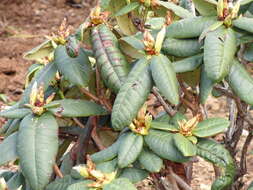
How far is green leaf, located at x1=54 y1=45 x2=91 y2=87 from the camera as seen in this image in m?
1.62

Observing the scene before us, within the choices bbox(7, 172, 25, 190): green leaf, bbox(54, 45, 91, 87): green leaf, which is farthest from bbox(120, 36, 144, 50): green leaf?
bbox(7, 172, 25, 190): green leaf

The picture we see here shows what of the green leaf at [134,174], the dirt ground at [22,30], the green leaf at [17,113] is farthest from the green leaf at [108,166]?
the dirt ground at [22,30]

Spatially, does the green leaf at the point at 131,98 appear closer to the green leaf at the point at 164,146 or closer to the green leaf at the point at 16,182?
the green leaf at the point at 164,146

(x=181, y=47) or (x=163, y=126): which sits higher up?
(x=181, y=47)

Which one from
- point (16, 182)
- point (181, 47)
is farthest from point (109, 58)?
point (16, 182)

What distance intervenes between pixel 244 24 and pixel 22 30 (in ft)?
11.6

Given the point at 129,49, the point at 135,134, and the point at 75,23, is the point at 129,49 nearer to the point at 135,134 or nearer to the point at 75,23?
the point at 135,134

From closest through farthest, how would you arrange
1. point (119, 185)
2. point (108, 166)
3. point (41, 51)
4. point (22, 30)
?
point (119, 185), point (108, 166), point (41, 51), point (22, 30)

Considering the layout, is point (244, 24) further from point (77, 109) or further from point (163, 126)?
point (77, 109)

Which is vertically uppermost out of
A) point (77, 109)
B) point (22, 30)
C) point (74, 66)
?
point (74, 66)

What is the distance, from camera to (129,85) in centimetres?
147

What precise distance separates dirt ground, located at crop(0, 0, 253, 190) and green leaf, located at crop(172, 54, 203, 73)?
6.62 feet

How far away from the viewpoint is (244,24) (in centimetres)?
147

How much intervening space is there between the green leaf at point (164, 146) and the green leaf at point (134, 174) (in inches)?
3.1
